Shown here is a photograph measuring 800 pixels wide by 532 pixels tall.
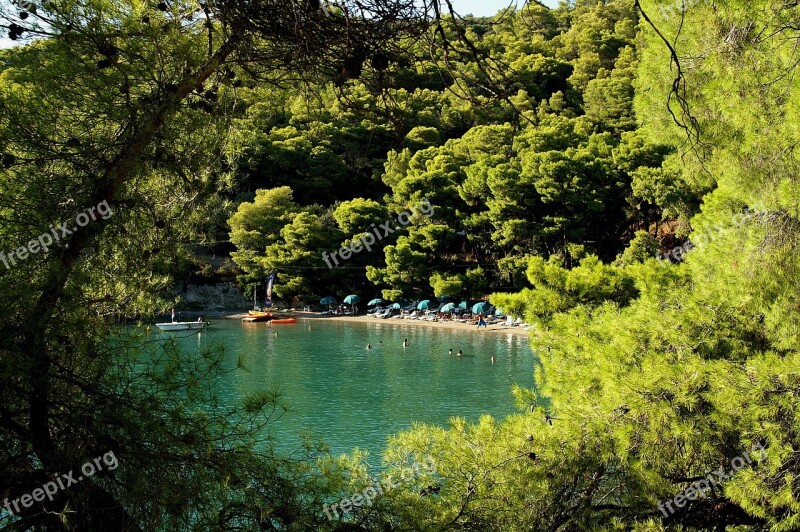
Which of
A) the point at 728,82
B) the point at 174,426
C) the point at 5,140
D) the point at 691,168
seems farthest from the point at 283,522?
the point at 691,168

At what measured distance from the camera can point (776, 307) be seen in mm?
3455

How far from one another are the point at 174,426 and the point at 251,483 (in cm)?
27

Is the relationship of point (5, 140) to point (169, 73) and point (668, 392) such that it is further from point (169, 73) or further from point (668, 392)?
point (668, 392)

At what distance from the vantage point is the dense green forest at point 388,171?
157 cm
